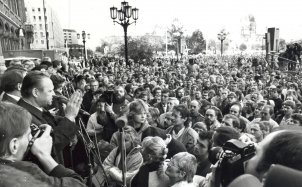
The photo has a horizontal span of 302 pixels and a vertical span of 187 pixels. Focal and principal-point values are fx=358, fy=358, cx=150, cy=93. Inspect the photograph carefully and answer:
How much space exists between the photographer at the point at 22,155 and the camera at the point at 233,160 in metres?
0.81

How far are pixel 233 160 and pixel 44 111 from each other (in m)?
1.87

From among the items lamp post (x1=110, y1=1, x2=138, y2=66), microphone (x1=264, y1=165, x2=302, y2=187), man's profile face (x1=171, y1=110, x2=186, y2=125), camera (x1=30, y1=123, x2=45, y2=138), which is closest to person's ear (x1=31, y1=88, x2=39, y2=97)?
camera (x1=30, y1=123, x2=45, y2=138)

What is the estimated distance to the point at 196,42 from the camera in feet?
305

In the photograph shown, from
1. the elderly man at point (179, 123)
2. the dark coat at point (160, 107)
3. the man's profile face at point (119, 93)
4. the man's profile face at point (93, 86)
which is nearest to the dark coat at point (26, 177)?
the elderly man at point (179, 123)

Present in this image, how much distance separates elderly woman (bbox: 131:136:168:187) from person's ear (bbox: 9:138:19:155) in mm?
2391

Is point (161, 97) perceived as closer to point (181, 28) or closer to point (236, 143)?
point (236, 143)

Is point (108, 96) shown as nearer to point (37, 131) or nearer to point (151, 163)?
point (151, 163)

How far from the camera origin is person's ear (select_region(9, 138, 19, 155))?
192 centimetres

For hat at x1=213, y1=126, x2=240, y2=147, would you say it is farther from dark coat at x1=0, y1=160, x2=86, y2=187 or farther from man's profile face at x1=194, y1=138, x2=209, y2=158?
dark coat at x1=0, y1=160, x2=86, y2=187

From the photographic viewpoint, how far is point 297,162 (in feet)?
4.46

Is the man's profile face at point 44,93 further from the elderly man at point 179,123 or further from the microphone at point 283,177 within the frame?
the elderly man at point 179,123

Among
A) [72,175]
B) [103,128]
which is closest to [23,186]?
[72,175]

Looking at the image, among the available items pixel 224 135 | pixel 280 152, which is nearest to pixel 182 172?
pixel 224 135

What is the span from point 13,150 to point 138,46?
28599 mm
